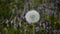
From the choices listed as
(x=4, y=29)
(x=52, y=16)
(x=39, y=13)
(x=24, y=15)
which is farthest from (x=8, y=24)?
(x=52, y=16)

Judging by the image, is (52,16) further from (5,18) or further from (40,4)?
(5,18)

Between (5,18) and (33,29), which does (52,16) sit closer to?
(33,29)

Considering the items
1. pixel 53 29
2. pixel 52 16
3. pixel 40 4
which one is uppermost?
pixel 40 4

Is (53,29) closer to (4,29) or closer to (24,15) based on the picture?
(24,15)

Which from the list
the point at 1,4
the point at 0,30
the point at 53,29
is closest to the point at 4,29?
the point at 0,30

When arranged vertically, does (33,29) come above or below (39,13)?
below

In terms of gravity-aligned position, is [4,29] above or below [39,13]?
below

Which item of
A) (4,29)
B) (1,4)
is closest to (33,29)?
(4,29)
